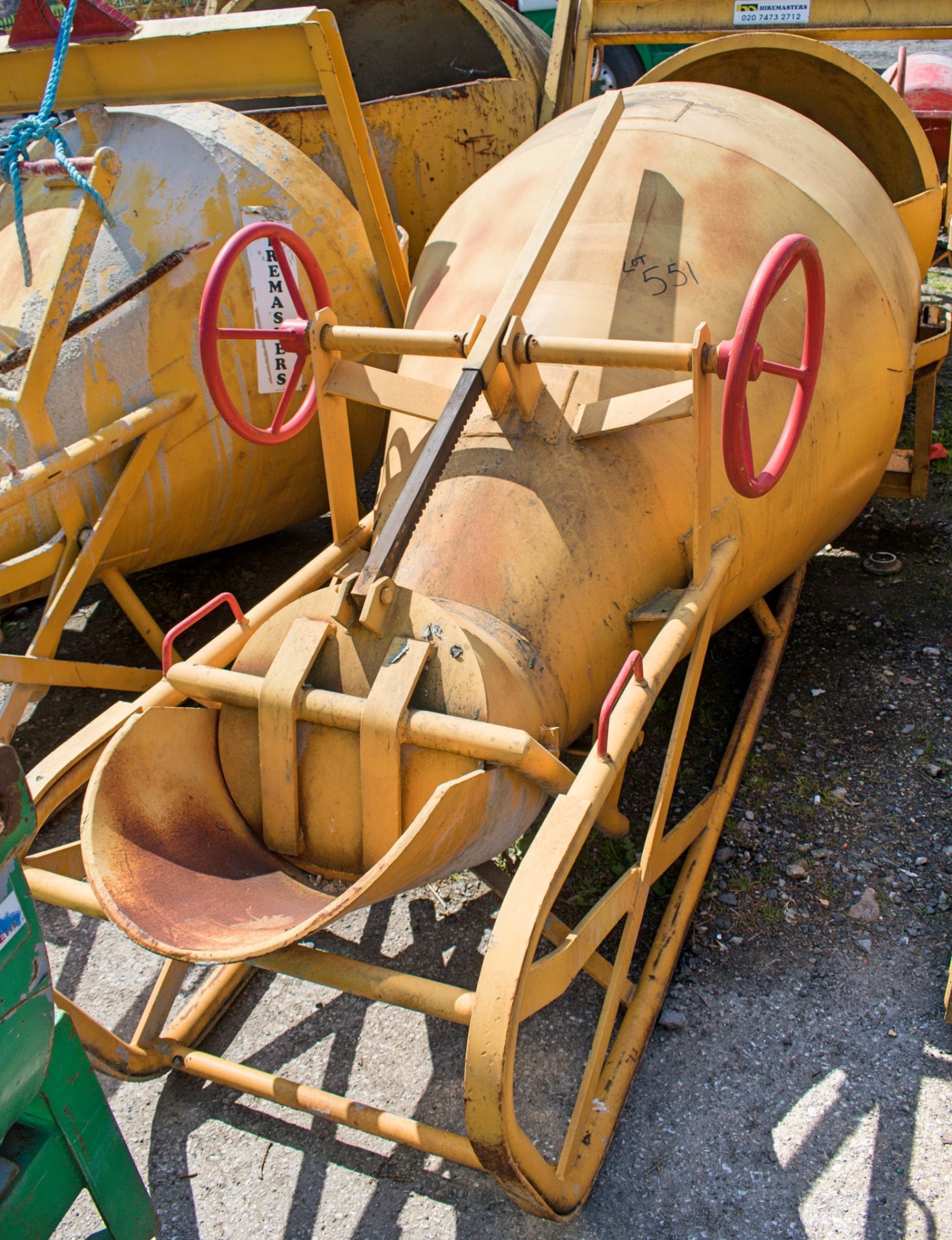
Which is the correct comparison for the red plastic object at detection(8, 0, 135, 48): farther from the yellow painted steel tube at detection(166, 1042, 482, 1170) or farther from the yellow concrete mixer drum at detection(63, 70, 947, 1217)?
the yellow painted steel tube at detection(166, 1042, 482, 1170)

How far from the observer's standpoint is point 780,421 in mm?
2924

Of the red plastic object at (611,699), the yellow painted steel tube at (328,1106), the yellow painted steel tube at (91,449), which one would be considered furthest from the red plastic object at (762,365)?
the yellow painted steel tube at (91,449)

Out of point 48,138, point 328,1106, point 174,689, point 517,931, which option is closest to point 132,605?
point 174,689

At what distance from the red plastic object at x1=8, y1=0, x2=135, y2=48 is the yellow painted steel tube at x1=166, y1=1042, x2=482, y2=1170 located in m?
3.21

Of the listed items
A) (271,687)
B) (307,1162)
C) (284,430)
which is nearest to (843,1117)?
(307,1162)

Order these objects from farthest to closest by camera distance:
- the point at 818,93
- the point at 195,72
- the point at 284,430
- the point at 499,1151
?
the point at 818,93, the point at 195,72, the point at 284,430, the point at 499,1151

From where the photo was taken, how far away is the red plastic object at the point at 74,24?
3656mm

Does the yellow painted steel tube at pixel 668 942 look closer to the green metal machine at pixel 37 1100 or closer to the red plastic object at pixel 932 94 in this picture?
the green metal machine at pixel 37 1100

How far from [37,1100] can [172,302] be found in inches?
105

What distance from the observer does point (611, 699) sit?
6.70ft

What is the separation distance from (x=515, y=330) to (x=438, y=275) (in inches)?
36.6

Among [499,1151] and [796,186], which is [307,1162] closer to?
[499,1151]

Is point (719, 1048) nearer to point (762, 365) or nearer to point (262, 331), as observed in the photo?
point (762, 365)

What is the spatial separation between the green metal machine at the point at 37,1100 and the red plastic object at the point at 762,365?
151 centimetres
